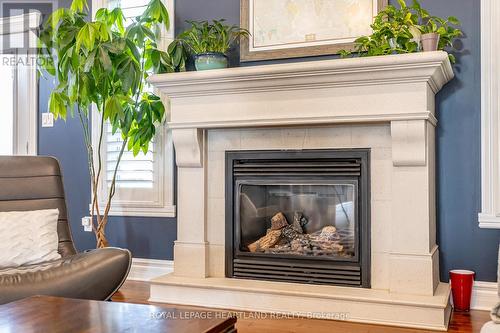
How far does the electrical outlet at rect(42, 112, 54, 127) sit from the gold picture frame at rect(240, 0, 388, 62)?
6.31ft

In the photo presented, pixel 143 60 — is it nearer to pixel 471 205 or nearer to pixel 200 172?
pixel 200 172

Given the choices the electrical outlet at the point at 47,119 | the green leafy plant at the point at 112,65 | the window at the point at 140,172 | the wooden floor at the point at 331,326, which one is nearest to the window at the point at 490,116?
the wooden floor at the point at 331,326

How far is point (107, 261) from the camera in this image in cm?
243

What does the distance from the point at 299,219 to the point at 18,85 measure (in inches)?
116

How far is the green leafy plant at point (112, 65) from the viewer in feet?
11.3

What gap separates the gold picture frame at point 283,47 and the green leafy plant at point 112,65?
1.76 feet

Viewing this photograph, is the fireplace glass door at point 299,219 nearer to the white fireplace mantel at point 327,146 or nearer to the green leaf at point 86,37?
the white fireplace mantel at point 327,146

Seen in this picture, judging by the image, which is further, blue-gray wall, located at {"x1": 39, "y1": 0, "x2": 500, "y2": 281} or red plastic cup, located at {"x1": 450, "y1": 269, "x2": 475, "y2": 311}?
blue-gray wall, located at {"x1": 39, "y1": 0, "x2": 500, "y2": 281}

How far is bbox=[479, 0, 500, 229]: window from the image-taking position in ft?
9.89

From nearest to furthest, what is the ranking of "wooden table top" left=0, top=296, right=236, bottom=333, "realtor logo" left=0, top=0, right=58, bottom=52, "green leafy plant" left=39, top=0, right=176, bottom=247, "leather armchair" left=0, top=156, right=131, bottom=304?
1. "wooden table top" left=0, top=296, right=236, bottom=333
2. "leather armchair" left=0, top=156, right=131, bottom=304
3. "green leafy plant" left=39, top=0, right=176, bottom=247
4. "realtor logo" left=0, top=0, right=58, bottom=52

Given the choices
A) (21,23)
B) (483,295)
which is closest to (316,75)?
(483,295)

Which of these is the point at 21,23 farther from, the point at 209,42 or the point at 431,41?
the point at 431,41

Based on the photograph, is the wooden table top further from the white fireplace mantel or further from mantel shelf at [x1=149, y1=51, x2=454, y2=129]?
mantel shelf at [x1=149, y1=51, x2=454, y2=129]

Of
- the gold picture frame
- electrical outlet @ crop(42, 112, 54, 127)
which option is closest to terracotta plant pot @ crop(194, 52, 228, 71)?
the gold picture frame
